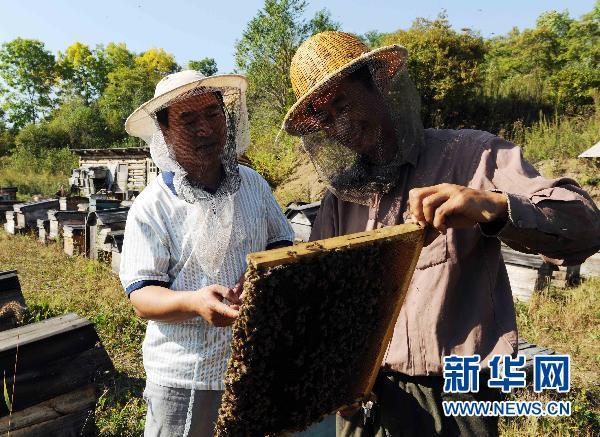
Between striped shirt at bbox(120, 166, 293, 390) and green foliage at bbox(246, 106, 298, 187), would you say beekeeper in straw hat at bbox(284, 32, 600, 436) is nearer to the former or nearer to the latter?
striped shirt at bbox(120, 166, 293, 390)

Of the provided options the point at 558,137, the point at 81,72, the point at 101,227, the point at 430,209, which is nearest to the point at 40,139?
the point at 81,72

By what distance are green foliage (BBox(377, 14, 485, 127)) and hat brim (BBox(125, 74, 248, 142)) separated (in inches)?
542

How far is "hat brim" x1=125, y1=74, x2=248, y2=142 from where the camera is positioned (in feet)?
7.27

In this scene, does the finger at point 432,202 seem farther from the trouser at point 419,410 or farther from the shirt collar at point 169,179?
the shirt collar at point 169,179

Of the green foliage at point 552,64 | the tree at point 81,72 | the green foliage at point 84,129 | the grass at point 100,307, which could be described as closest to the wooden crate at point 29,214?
the grass at point 100,307

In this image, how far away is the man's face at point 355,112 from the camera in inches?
79.0

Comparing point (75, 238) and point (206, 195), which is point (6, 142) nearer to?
point (75, 238)

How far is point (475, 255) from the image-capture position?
6.12 ft

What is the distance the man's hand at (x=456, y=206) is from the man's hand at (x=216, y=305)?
0.77m

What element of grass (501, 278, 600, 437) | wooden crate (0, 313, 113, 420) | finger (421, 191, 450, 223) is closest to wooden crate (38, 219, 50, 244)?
wooden crate (0, 313, 113, 420)

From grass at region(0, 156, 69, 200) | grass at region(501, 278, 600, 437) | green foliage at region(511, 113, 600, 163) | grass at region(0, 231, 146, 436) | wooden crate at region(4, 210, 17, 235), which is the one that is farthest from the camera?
grass at region(0, 156, 69, 200)

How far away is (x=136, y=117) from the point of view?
2.54 m

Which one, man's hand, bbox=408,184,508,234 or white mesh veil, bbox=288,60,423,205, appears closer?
man's hand, bbox=408,184,508,234

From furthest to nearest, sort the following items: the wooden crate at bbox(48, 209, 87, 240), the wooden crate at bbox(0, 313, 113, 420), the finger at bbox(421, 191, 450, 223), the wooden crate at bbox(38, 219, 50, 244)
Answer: the wooden crate at bbox(38, 219, 50, 244), the wooden crate at bbox(48, 209, 87, 240), the wooden crate at bbox(0, 313, 113, 420), the finger at bbox(421, 191, 450, 223)
